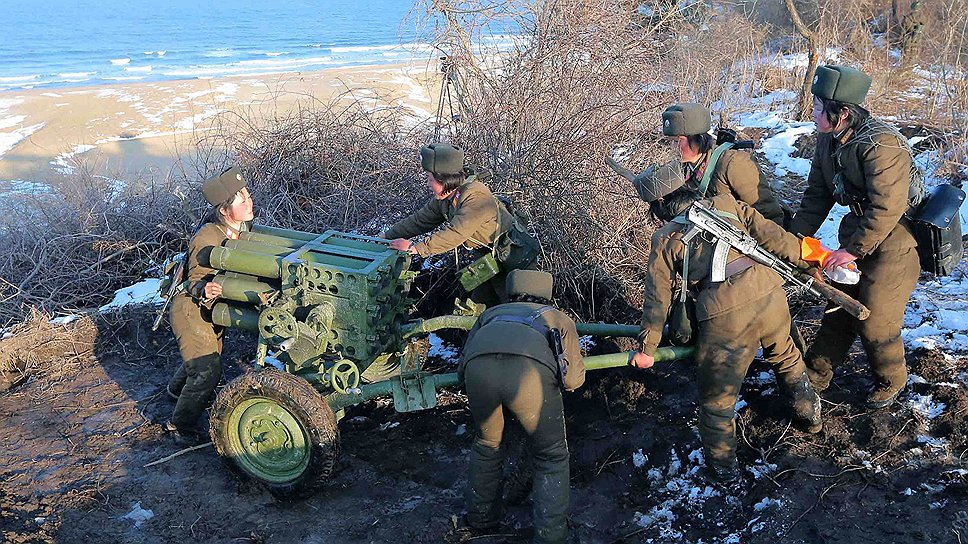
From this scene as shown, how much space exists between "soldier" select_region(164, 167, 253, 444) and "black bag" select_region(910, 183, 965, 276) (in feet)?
14.0

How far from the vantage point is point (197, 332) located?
5648 mm

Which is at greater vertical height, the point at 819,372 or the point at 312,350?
the point at 312,350

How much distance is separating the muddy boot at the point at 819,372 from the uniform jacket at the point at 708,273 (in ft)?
3.14

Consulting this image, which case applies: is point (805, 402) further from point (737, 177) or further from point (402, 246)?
point (402, 246)

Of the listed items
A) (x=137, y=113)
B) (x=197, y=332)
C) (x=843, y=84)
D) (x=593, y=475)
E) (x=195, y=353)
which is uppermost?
(x=843, y=84)

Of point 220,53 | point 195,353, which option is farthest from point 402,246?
point 220,53

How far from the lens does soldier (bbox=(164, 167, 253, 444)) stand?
5359mm

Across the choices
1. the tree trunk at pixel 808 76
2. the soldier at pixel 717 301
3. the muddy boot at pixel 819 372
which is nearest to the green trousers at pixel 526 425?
the soldier at pixel 717 301

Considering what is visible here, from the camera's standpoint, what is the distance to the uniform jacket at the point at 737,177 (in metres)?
4.92

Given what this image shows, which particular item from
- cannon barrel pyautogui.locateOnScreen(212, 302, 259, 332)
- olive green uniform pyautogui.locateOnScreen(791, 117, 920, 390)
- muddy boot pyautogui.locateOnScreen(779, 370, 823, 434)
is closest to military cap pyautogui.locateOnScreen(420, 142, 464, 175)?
cannon barrel pyautogui.locateOnScreen(212, 302, 259, 332)

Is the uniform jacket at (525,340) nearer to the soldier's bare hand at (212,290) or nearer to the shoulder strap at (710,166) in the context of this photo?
the shoulder strap at (710,166)

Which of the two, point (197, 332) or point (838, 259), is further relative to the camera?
point (197, 332)

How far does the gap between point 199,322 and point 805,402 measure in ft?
13.2

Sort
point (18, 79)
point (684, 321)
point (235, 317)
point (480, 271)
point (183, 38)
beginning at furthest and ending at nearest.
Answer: point (183, 38), point (18, 79), point (480, 271), point (235, 317), point (684, 321)
